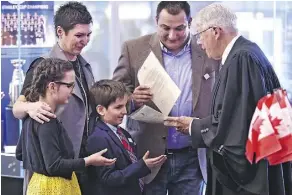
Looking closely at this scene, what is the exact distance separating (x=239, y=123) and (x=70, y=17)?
991 mm

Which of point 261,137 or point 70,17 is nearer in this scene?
point 261,137

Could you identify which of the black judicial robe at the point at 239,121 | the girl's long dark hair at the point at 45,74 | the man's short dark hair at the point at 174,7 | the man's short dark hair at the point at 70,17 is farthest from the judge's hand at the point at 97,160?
the man's short dark hair at the point at 174,7

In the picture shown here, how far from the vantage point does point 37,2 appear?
3.77m

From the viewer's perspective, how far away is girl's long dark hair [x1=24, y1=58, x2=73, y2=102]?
2342 mm

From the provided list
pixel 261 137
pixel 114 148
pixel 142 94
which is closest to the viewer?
pixel 261 137

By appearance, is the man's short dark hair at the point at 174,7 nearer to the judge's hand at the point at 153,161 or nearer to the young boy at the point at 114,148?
the young boy at the point at 114,148

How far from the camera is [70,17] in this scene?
254 cm

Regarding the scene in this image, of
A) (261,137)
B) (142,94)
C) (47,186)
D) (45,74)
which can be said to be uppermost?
(45,74)

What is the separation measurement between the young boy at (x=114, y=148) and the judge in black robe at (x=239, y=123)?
0.40m

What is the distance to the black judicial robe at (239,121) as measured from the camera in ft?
6.93

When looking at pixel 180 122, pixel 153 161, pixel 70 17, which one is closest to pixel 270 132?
pixel 180 122

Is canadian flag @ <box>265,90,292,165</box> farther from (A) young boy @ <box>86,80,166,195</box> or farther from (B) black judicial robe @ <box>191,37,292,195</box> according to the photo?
(A) young boy @ <box>86,80,166,195</box>

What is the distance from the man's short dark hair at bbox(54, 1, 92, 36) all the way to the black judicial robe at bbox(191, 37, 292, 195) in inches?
30.0

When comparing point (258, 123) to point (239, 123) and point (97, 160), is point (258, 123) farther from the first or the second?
point (97, 160)
